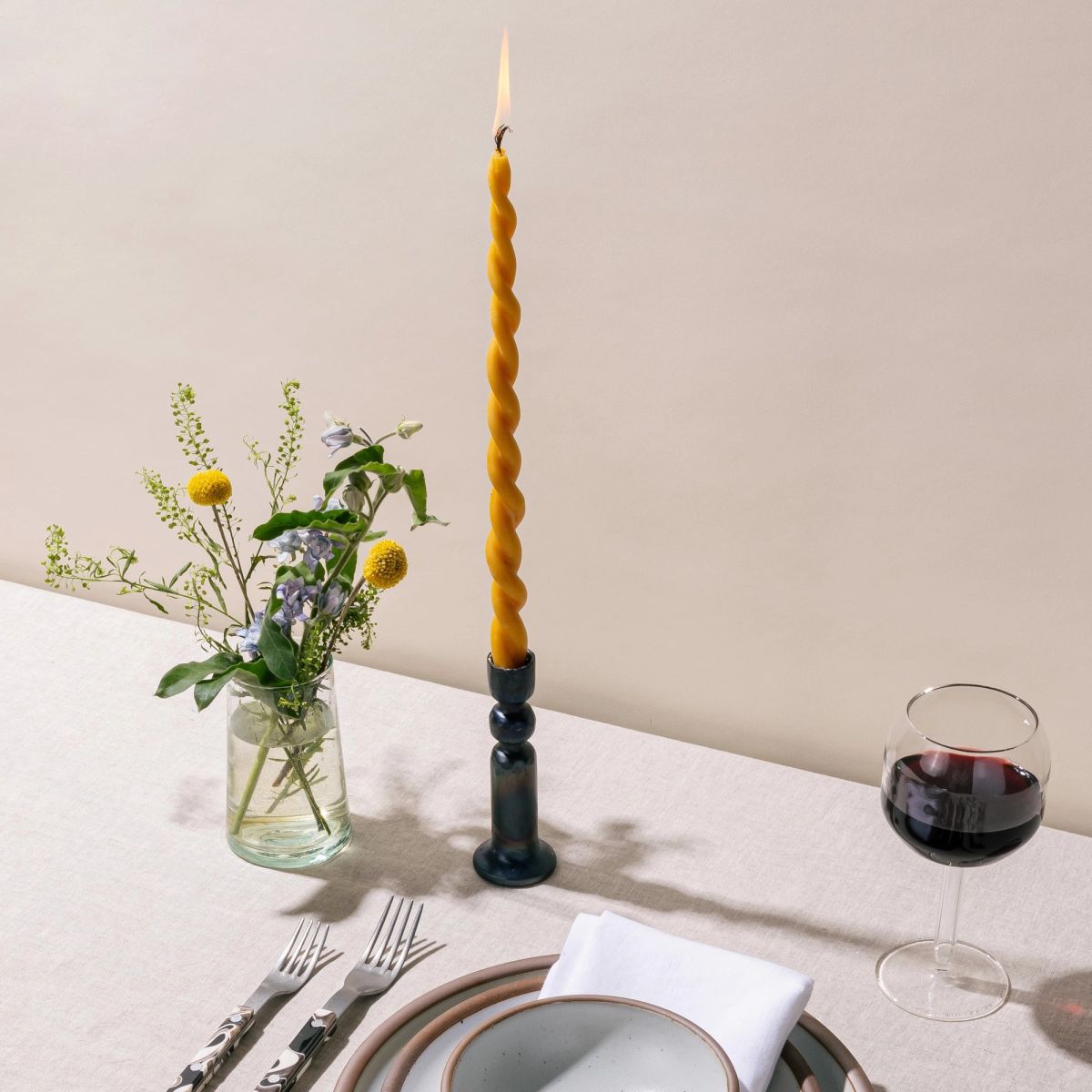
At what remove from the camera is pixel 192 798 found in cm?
99

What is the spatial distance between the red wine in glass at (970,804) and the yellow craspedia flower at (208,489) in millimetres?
476

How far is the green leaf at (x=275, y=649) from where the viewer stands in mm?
843

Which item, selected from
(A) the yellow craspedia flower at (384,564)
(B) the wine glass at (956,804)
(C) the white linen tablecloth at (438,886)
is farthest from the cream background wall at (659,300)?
(A) the yellow craspedia flower at (384,564)

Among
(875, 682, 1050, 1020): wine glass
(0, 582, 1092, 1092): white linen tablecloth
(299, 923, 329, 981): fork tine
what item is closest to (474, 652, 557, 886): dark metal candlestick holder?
(0, 582, 1092, 1092): white linen tablecloth

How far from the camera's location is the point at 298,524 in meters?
0.85

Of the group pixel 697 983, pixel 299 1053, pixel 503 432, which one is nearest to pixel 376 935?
pixel 299 1053

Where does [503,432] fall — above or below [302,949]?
above

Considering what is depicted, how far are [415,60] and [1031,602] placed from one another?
0.68 metres

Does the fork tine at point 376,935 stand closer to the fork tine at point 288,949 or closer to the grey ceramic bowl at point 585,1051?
the fork tine at point 288,949

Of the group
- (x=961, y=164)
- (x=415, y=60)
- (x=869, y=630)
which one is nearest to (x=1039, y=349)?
(x=961, y=164)

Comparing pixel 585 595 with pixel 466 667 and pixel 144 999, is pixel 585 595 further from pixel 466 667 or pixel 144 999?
pixel 144 999

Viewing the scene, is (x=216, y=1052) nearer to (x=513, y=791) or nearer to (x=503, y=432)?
(x=513, y=791)

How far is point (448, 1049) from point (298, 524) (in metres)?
0.35

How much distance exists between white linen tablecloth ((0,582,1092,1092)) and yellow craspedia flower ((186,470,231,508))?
0.26m
